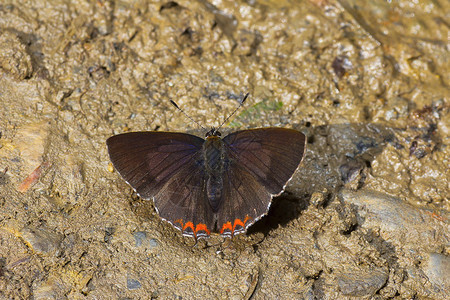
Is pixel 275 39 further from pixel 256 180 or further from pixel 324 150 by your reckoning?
pixel 256 180

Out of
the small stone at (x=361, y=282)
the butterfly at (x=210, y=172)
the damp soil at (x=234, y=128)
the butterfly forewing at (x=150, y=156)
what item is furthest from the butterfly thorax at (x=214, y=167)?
the small stone at (x=361, y=282)

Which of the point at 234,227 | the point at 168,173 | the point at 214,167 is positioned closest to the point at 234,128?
the point at 214,167

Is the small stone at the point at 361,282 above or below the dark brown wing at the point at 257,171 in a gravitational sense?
below

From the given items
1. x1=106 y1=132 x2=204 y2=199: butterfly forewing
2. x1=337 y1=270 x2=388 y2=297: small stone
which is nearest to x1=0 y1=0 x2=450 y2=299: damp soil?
x1=337 y1=270 x2=388 y2=297: small stone

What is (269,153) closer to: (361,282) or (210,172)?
(210,172)

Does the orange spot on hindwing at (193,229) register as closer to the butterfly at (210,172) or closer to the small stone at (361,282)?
the butterfly at (210,172)

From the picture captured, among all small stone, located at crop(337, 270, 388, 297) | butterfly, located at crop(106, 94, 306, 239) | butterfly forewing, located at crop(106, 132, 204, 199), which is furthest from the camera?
butterfly forewing, located at crop(106, 132, 204, 199)

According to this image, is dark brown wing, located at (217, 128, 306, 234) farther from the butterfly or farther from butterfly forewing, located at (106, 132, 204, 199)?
butterfly forewing, located at (106, 132, 204, 199)
